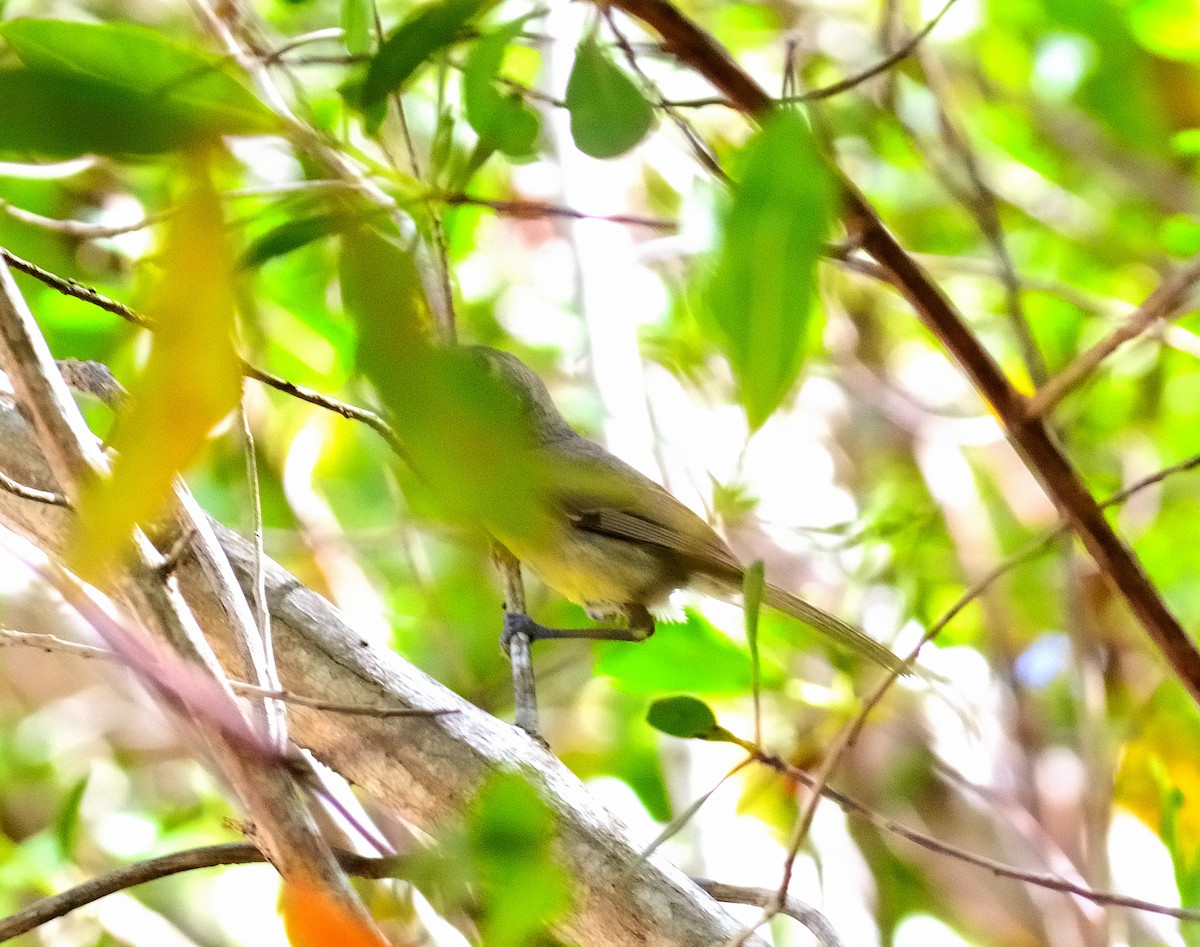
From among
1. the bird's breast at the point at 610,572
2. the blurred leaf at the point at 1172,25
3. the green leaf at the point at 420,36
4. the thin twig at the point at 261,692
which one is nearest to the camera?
the green leaf at the point at 420,36

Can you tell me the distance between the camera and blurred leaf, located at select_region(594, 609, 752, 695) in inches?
67.5

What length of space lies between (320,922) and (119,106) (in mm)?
482

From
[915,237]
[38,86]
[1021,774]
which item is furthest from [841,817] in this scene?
[38,86]

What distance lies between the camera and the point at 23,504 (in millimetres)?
1084

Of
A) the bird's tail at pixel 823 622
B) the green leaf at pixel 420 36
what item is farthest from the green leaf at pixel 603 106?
the bird's tail at pixel 823 622

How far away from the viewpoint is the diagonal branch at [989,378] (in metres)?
0.94

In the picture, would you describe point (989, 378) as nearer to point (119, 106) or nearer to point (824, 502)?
point (119, 106)

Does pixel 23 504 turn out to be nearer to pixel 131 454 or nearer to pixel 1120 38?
pixel 131 454

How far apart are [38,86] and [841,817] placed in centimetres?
241

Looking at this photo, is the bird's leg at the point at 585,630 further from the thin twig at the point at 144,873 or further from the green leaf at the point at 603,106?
the green leaf at the point at 603,106

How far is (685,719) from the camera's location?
112cm

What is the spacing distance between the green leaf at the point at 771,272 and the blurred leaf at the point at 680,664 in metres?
1.10

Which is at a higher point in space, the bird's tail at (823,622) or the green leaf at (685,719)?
the bird's tail at (823,622)

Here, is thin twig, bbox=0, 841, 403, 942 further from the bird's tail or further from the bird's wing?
the bird's wing
